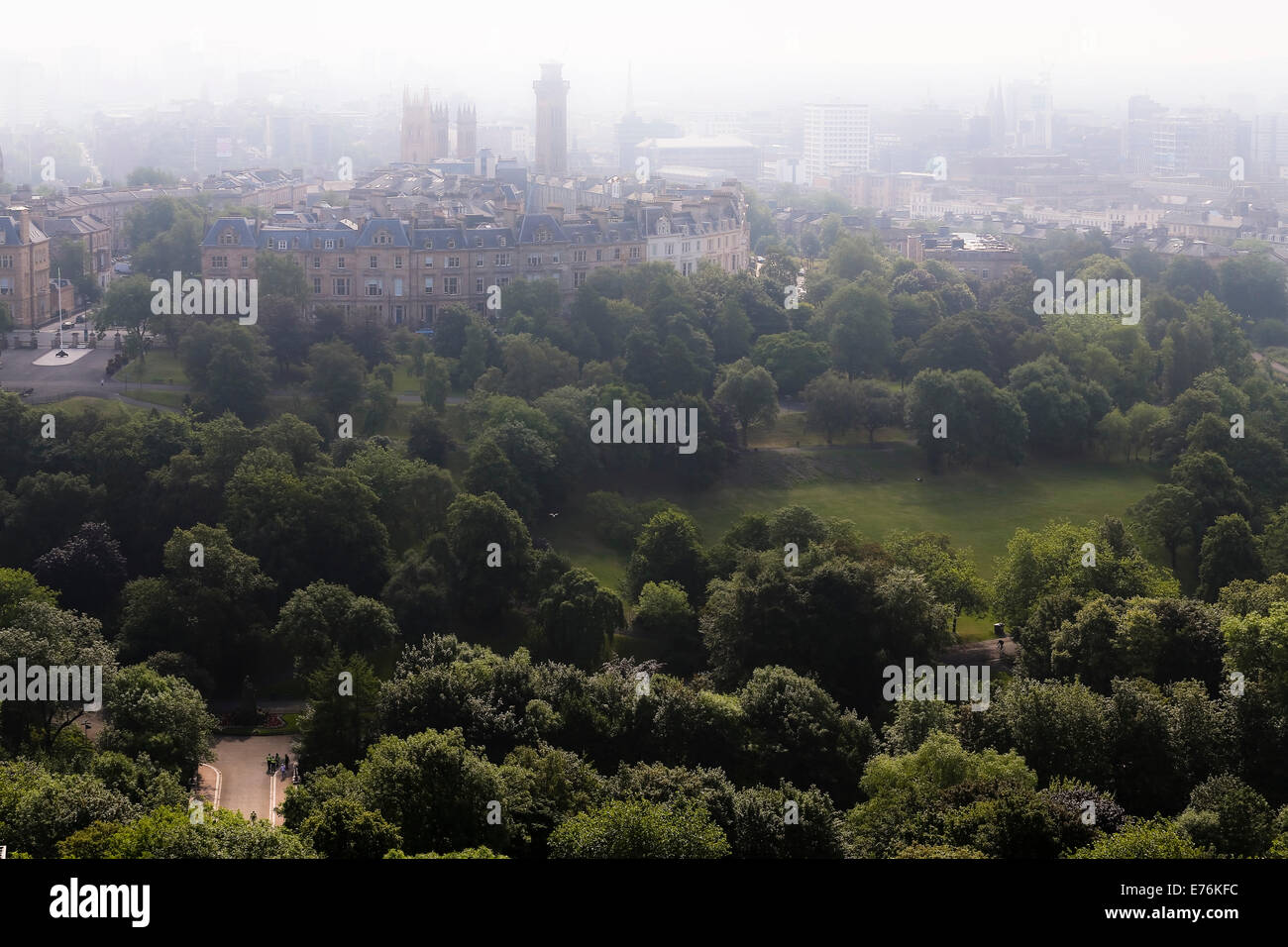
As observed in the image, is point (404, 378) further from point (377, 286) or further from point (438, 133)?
point (438, 133)

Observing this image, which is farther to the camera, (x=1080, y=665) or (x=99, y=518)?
(x=99, y=518)

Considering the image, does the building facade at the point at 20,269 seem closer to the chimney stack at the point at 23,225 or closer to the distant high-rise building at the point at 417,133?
the chimney stack at the point at 23,225

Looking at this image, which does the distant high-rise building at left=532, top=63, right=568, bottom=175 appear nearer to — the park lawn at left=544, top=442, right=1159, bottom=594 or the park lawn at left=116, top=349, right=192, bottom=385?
the park lawn at left=116, top=349, right=192, bottom=385

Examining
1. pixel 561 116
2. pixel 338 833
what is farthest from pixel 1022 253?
pixel 338 833

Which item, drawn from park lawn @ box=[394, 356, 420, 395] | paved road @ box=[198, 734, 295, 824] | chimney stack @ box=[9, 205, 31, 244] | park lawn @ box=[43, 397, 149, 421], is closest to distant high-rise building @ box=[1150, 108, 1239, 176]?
park lawn @ box=[394, 356, 420, 395]

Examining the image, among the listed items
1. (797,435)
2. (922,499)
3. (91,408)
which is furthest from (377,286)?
(922,499)
